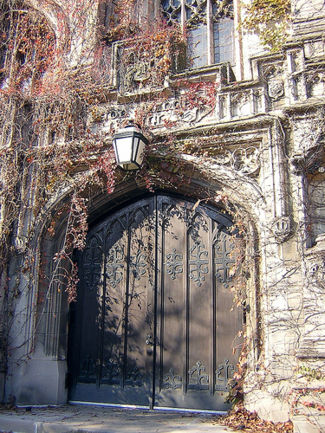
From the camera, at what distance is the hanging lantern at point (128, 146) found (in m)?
5.46

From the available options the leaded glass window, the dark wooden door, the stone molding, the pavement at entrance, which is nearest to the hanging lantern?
the dark wooden door

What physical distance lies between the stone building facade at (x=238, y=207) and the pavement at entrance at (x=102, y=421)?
0.29m

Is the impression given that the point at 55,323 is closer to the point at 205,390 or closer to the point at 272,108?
the point at 205,390

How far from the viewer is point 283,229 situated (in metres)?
4.91

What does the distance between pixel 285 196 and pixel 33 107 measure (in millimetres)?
3880

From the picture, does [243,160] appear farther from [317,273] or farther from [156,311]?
[156,311]

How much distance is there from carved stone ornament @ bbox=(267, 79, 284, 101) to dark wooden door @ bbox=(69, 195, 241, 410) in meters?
1.55

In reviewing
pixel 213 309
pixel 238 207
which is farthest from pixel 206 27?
pixel 213 309

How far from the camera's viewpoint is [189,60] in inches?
270

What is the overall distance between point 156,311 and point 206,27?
4.30 meters

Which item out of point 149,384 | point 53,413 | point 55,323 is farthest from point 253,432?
point 55,323

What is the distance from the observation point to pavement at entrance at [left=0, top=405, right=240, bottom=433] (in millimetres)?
4465

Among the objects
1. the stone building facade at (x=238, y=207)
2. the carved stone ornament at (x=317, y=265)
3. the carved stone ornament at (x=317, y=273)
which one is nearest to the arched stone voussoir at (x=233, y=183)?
the stone building facade at (x=238, y=207)

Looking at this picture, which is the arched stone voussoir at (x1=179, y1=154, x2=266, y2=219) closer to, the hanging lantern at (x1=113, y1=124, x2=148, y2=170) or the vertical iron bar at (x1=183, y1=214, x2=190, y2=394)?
the hanging lantern at (x1=113, y1=124, x2=148, y2=170)
